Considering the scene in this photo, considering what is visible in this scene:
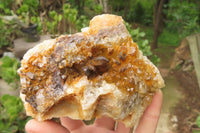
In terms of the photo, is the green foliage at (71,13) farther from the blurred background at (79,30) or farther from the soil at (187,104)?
the soil at (187,104)

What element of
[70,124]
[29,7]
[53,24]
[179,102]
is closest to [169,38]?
[179,102]

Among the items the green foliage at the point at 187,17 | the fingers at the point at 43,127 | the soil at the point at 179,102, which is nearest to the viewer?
the fingers at the point at 43,127

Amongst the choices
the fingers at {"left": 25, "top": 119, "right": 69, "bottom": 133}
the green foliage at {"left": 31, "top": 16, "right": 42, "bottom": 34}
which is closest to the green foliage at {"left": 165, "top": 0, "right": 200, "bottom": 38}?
the green foliage at {"left": 31, "top": 16, "right": 42, "bottom": 34}

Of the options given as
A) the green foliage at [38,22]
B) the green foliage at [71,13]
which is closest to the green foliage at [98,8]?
the green foliage at [71,13]

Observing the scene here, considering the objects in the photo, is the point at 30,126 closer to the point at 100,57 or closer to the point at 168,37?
the point at 100,57

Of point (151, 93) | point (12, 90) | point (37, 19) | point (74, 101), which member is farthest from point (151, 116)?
point (37, 19)

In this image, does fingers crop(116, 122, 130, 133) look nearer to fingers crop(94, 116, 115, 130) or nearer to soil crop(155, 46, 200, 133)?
fingers crop(94, 116, 115, 130)

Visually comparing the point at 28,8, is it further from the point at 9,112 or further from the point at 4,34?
the point at 9,112
